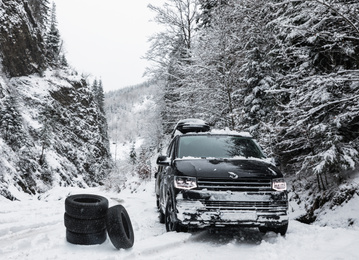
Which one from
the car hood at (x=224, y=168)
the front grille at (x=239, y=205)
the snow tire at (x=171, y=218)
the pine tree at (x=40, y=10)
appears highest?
the pine tree at (x=40, y=10)

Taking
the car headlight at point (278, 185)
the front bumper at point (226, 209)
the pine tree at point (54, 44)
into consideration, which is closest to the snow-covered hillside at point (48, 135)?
the pine tree at point (54, 44)

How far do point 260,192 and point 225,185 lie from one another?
558 mm

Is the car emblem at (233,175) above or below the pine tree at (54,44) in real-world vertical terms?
below

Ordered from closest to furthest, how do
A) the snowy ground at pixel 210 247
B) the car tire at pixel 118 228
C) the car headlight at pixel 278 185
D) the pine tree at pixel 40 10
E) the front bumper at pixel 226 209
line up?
1. the snowy ground at pixel 210 247
2. the car tire at pixel 118 228
3. the front bumper at pixel 226 209
4. the car headlight at pixel 278 185
5. the pine tree at pixel 40 10

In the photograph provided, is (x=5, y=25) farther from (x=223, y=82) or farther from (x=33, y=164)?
(x=223, y=82)

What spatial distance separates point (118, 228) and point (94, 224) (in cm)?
41

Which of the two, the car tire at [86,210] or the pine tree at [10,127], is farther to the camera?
the pine tree at [10,127]

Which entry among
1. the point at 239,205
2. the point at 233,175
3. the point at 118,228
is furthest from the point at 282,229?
the point at 118,228

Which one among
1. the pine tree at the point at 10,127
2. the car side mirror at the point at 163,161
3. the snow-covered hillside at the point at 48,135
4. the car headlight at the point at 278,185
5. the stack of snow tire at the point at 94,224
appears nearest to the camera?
the stack of snow tire at the point at 94,224

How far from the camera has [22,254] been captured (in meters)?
3.81

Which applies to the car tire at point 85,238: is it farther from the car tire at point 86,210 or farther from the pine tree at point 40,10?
the pine tree at point 40,10

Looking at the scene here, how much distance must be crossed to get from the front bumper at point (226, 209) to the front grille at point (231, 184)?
0.07 meters

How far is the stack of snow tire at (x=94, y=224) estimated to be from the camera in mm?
4066

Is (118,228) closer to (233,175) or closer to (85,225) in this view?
(85,225)
